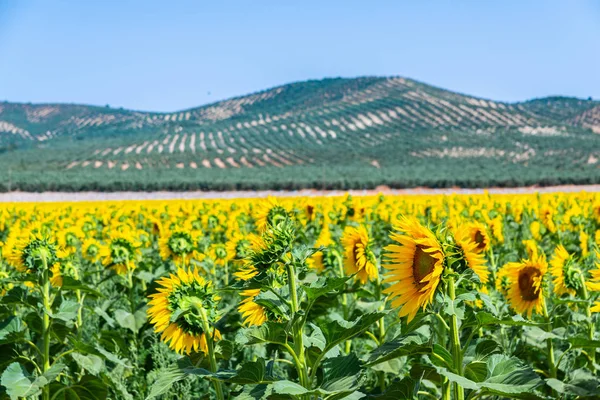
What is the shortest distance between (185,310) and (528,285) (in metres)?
1.86

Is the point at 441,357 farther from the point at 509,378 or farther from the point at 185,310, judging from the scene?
the point at 185,310

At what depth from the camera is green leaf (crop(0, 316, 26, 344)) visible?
9.43ft

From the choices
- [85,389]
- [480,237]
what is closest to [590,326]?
[480,237]

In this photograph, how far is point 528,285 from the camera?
3.08 metres

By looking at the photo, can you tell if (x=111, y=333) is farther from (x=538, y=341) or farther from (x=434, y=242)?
(x=538, y=341)

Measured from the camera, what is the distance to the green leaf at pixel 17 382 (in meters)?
2.51

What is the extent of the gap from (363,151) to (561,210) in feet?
220

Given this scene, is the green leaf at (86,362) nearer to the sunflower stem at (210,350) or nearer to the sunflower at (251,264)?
the sunflower stem at (210,350)

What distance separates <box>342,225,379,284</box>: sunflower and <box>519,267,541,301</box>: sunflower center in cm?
87

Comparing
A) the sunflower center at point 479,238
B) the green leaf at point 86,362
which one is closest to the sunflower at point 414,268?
the green leaf at point 86,362

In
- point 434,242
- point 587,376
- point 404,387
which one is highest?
point 434,242

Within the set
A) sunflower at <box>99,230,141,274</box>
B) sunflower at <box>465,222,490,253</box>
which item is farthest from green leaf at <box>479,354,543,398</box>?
sunflower at <box>99,230,141,274</box>

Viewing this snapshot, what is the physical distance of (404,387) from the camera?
1.88 m

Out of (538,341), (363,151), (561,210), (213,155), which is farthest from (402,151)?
(538,341)
